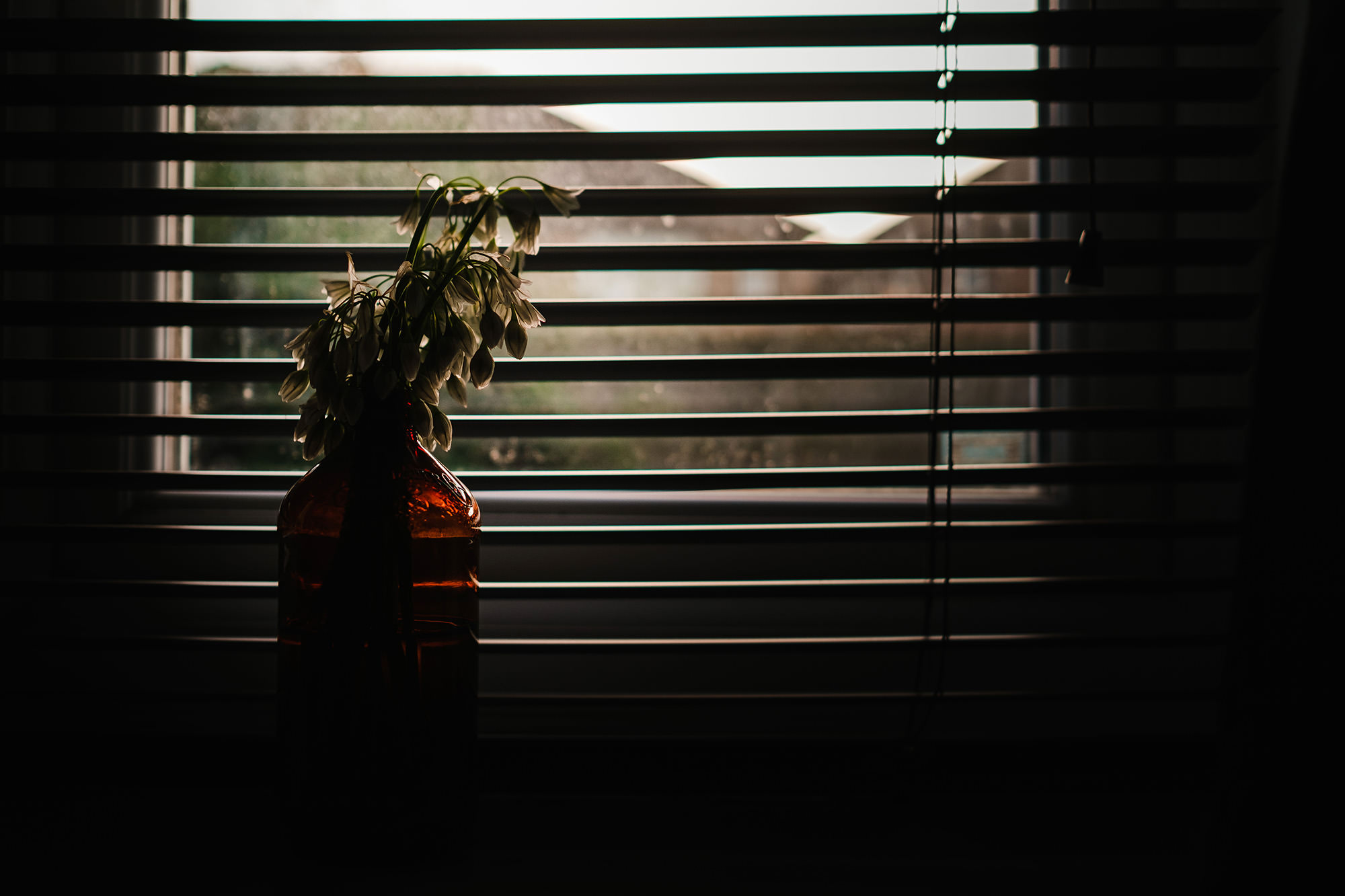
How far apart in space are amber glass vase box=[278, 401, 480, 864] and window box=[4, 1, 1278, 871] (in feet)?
0.40

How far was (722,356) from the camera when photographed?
83cm

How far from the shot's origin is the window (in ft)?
2.59

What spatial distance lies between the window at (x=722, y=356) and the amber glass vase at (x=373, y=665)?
0.40 ft

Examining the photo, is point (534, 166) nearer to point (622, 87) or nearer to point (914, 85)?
point (622, 87)

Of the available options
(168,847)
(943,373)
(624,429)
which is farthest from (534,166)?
(168,847)

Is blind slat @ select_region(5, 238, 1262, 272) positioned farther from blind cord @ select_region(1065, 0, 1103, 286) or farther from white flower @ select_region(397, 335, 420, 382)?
white flower @ select_region(397, 335, 420, 382)

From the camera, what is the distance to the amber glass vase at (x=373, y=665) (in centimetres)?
64

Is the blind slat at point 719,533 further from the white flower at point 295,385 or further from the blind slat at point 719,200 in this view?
the blind slat at point 719,200

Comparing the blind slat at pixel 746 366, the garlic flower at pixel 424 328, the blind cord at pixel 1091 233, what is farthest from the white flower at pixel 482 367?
the blind cord at pixel 1091 233

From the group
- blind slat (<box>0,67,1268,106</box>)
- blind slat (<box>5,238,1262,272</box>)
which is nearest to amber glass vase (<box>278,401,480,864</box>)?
blind slat (<box>5,238,1262,272</box>)

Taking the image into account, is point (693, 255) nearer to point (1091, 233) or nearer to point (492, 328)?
point (492, 328)

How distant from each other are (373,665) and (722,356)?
0.42 meters

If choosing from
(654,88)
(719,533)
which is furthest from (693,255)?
(719,533)

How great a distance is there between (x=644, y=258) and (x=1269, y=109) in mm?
657
